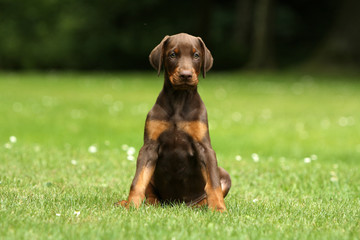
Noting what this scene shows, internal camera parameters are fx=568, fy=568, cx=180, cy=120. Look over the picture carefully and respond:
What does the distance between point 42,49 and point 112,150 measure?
29.1 metres

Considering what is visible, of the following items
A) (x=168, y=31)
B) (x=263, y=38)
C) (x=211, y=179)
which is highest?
(x=211, y=179)

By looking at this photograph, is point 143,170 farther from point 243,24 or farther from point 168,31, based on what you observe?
point 243,24

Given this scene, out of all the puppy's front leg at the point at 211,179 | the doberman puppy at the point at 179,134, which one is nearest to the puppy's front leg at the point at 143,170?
the doberman puppy at the point at 179,134

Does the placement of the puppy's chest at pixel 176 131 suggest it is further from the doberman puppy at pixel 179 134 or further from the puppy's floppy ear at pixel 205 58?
the puppy's floppy ear at pixel 205 58

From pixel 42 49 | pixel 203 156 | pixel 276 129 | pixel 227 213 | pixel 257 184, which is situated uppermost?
pixel 203 156

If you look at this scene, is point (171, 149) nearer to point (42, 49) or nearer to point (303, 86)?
point (303, 86)

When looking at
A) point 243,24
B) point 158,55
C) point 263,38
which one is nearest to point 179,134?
point 158,55

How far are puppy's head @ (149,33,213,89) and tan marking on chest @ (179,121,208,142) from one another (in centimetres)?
35

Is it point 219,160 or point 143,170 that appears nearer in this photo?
point 143,170

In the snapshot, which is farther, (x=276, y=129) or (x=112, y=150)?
(x=276, y=129)

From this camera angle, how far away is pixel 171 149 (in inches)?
208

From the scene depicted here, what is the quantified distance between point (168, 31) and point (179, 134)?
30407 mm

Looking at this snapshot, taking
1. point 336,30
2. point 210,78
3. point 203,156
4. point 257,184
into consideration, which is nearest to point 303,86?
point 210,78

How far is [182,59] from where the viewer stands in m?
5.20
